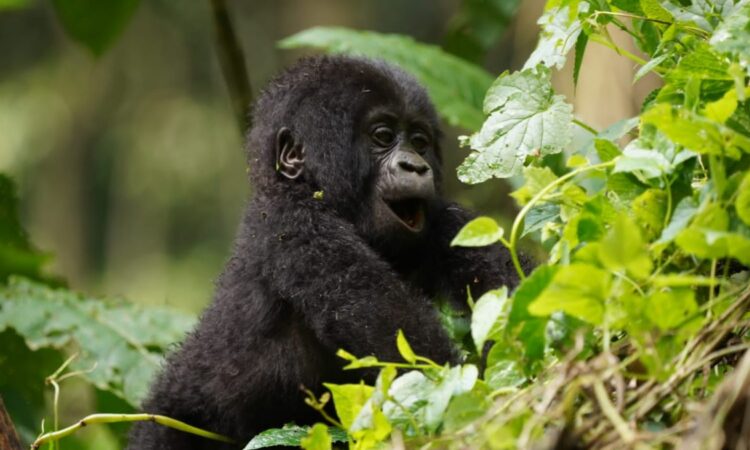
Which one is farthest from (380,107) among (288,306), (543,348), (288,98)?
(543,348)

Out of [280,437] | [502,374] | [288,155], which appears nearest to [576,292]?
[502,374]

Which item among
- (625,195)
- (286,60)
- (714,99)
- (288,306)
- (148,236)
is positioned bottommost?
(148,236)

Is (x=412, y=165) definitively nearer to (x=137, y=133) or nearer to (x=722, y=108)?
(x=722, y=108)

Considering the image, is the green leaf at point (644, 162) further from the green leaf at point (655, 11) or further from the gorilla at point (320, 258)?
the gorilla at point (320, 258)

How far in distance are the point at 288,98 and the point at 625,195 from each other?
1750mm

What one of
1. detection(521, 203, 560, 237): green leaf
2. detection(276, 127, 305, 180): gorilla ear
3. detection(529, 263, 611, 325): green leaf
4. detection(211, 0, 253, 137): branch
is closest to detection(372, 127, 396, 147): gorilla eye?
detection(276, 127, 305, 180): gorilla ear

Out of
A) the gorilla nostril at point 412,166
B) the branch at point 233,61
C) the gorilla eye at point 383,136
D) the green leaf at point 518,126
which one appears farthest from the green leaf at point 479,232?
the branch at point 233,61

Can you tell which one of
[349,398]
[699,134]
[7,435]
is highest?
[699,134]

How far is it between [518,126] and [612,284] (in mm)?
705

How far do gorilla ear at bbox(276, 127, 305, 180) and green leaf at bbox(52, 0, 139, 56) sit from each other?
1.84m

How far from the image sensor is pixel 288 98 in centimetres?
328

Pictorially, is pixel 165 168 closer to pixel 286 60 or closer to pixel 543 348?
pixel 286 60

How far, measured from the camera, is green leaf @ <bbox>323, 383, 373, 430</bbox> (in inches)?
63.1

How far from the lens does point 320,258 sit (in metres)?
2.79
